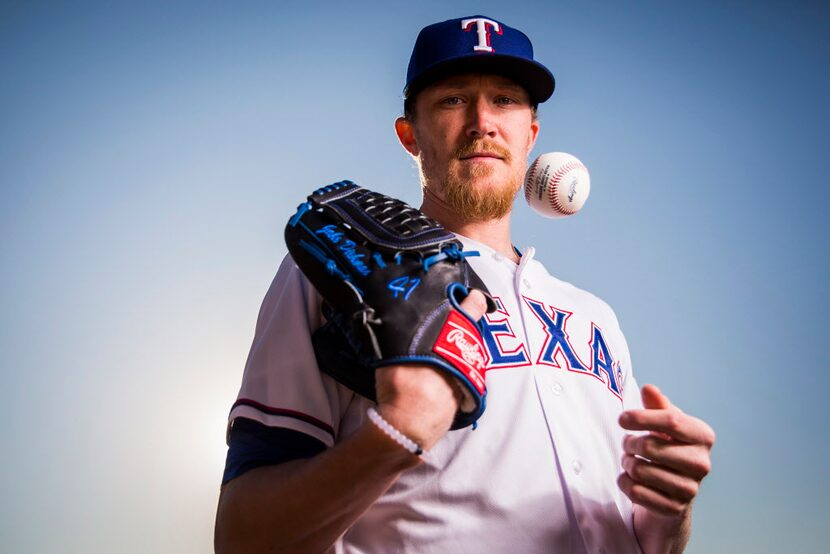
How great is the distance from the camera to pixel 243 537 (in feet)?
5.13

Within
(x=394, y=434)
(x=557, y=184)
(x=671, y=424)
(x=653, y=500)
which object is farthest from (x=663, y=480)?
(x=557, y=184)

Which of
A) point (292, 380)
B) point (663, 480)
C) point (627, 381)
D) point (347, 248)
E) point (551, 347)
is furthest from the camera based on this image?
point (627, 381)

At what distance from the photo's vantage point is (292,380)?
177 cm

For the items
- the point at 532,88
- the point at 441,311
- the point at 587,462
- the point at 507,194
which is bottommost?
the point at 587,462

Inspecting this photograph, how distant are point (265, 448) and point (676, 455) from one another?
3.61 ft

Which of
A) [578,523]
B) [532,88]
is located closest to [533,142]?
[532,88]

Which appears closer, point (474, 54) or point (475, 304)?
point (475, 304)

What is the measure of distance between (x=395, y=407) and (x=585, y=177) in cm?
248

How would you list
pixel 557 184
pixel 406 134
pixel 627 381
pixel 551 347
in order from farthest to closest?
1. pixel 557 184
2. pixel 406 134
3. pixel 627 381
4. pixel 551 347

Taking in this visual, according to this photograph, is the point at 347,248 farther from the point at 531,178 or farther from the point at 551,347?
the point at 531,178

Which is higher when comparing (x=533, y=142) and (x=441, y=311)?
(x=533, y=142)

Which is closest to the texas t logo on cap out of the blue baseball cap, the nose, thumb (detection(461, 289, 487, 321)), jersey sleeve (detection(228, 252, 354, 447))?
the blue baseball cap

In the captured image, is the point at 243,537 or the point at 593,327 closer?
the point at 243,537

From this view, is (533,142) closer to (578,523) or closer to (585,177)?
(585,177)
